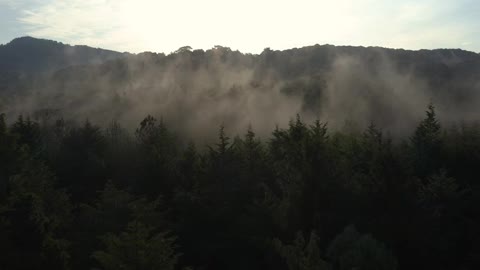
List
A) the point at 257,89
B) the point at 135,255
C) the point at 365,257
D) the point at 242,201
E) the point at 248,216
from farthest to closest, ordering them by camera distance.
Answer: the point at 257,89, the point at 242,201, the point at 248,216, the point at 365,257, the point at 135,255

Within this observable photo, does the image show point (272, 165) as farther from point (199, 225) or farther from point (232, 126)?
point (232, 126)

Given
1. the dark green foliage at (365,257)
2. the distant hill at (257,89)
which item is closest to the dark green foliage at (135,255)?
the dark green foliage at (365,257)

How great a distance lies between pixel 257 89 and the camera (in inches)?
4481

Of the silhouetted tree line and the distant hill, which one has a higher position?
the distant hill

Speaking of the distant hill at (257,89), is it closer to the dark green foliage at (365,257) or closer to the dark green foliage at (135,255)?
the dark green foliage at (365,257)

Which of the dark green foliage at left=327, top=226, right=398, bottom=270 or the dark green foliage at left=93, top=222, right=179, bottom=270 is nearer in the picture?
the dark green foliage at left=93, top=222, right=179, bottom=270

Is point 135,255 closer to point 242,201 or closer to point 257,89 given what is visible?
point 242,201

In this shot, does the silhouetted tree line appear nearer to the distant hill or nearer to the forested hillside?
the forested hillside

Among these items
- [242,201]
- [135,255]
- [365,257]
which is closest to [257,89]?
[242,201]

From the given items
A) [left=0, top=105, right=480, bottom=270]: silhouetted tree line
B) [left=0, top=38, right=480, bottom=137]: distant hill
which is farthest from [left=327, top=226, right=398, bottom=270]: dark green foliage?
[left=0, top=38, right=480, bottom=137]: distant hill

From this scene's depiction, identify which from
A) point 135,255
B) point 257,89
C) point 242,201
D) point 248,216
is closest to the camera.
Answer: point 135,255

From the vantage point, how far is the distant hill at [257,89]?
93.1 metres

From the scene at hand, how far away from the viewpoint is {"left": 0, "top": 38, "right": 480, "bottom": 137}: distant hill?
93062mm

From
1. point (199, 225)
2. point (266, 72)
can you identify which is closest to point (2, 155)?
point (199, 225)
